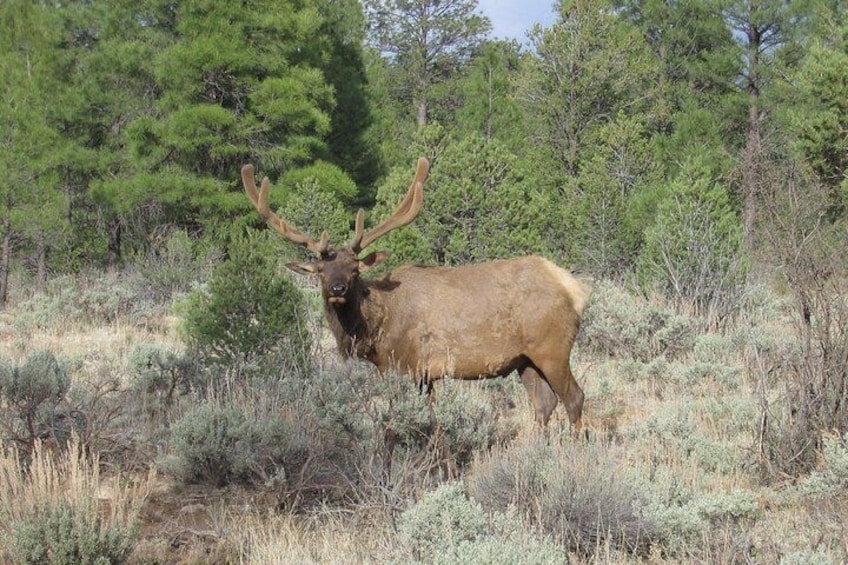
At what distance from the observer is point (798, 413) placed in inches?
235

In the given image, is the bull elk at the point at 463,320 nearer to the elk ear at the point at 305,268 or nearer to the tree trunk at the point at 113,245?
the elk ear at the point at 305,268

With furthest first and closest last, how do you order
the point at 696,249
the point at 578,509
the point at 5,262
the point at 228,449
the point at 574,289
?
1. the point at 5,262
2. the point at 696,249
3. the point at 574,289
4. the point at 228,449
5. the point at 578,509

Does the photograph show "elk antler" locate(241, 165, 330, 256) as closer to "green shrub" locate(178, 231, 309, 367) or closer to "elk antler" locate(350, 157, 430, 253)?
"elk antler" locate(350, 157, 430, 253)

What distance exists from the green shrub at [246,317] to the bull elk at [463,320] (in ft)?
5.74

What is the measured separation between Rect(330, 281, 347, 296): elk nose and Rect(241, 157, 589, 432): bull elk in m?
0.16

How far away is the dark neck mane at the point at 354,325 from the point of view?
7.25 metres

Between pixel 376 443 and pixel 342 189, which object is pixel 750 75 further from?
pixel 376 443

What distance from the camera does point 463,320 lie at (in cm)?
741

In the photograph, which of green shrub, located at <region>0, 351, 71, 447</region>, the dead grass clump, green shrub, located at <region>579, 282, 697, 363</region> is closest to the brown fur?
green shrub, located at <region>0, 351, 71, 447</region>

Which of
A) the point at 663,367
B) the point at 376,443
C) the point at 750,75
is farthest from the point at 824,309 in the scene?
the point at 750,75

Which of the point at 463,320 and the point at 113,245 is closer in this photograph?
the point at 463,320

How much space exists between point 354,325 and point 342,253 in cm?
62

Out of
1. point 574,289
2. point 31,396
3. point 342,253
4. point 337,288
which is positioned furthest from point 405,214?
point 31,396

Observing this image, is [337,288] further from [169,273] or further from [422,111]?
[422,111]
